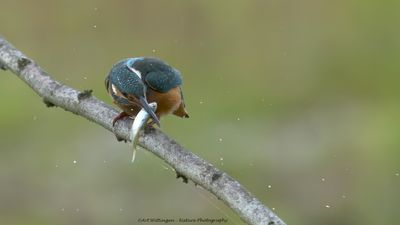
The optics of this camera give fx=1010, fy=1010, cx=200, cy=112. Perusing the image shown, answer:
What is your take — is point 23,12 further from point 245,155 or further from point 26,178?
point 245,155

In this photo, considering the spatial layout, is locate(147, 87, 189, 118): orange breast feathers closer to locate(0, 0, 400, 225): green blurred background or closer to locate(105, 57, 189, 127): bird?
locate(105, 57, 189, 127): bird

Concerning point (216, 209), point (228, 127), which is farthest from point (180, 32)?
point (216, 209)

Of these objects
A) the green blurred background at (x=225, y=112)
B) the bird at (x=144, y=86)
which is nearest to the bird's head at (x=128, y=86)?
the bird at (x=144, y=86)

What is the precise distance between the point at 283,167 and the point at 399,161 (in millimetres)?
544

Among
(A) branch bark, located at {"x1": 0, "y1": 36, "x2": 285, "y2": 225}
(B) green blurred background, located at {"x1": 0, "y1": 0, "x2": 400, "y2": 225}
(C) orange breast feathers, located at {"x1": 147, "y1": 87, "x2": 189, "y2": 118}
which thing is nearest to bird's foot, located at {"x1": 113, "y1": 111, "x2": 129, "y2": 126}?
(A) branch bark, located at {"x1": 0, "y1": 36, "x2": 285, "y2": 225}

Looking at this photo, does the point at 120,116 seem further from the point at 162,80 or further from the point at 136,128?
the point at 162,80

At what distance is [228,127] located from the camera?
5082mm

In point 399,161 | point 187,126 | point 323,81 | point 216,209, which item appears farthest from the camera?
point 323,81

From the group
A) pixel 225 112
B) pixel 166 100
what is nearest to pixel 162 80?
pixel 166 100

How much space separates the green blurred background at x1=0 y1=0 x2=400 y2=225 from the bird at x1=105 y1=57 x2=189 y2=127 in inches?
53.8

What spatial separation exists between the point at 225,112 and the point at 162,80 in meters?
2.28

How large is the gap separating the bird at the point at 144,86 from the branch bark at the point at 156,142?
113 mm

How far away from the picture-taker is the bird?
287 cm

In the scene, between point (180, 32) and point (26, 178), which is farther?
point (180, 32)
